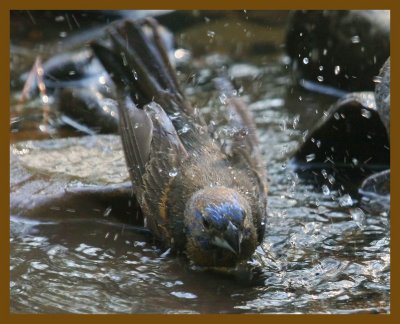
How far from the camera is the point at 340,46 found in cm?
1013

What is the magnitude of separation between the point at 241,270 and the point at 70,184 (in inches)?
74.5

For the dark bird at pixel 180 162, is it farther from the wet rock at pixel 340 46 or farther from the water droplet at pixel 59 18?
the water droplet at pixel 59 18

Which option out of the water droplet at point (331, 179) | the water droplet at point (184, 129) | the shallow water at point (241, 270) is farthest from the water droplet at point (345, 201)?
the water droplet at point (184, 129)

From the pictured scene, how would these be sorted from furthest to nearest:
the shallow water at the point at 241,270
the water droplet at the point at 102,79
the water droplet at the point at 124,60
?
the water droplet at the point at 102,79
the water droplet at the point at 124,60
the shallow water at the point at 241,270

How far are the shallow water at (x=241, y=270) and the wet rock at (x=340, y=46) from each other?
2764 millimetres

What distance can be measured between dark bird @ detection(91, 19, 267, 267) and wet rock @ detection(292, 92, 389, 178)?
994 mm

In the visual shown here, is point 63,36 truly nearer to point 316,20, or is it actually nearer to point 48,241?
point 316,20

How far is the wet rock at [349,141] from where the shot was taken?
7.68 meters

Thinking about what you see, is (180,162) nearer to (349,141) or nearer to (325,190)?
→ (325,190)

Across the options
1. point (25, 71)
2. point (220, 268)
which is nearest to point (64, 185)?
point (220, 268)

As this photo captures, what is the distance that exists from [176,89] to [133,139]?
0.74 meters

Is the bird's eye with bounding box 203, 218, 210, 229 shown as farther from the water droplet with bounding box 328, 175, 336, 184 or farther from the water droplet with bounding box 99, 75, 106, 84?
the water droplet with bounding box 99, 75, 106, 84

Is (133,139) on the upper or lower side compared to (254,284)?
upper

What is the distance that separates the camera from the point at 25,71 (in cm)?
1044
